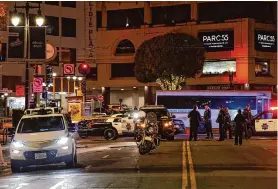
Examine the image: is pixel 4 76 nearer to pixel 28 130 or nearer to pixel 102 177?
pixel 28 130


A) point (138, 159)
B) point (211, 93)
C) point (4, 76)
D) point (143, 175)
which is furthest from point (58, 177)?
point (4, 76)

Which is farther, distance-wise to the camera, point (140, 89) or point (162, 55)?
point (140, 89)

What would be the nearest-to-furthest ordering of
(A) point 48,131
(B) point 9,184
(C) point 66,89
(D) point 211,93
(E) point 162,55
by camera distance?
1. (B) point 9,184
2. (A) point 48,131
3. (D) point 211,93
4. (E) point 162,55
5. (C) point 66,89

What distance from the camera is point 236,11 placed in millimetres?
62250

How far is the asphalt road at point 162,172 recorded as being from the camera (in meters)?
13.2

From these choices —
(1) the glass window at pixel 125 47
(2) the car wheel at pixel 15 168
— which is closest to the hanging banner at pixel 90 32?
(1) the glass window at pixel 125 47

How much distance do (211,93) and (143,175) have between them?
2651 centimetres

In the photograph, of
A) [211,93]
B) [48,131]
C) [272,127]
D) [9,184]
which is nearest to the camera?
[9,184]

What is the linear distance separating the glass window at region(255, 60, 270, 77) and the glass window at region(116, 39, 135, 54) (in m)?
14.5

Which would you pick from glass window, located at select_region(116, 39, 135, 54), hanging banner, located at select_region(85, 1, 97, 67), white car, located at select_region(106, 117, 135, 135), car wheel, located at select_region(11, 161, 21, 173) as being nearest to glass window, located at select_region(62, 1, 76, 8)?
hanging banner, located at select_region(85, 1, 97, 67)

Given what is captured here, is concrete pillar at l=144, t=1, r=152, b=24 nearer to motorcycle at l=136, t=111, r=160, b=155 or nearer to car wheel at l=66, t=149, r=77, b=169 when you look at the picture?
motorcycle at l=136, t=111, r=160, b=155

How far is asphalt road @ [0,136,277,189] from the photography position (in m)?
13.2

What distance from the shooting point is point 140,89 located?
68.8 m

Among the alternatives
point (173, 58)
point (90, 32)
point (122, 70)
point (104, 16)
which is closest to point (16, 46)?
point (173, 58)
